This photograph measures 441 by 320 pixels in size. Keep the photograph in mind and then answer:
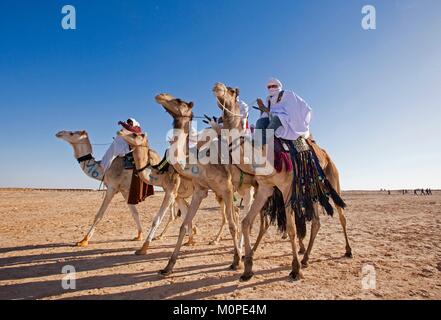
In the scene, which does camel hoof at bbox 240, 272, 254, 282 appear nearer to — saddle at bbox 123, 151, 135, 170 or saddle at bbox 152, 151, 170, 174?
saddle at bbox 152, 151, 170, 174

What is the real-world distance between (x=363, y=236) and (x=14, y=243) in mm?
11171

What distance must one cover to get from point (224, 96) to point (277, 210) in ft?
11.1

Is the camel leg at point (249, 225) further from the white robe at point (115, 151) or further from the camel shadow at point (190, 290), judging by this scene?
the white robe at point (115, 151)

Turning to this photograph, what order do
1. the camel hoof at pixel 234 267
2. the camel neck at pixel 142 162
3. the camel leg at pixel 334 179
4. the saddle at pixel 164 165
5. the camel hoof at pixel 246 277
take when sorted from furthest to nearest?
the camel neck at pixel 142 162 → the saddle at pixel 164 165 → the camel leg at pixel 334 179 → the camel hoof at pixel 234 267 → the camel hoof at pixel 246 277

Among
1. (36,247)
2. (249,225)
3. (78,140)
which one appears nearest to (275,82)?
(249,225)

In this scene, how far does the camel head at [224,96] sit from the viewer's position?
5.34 meters

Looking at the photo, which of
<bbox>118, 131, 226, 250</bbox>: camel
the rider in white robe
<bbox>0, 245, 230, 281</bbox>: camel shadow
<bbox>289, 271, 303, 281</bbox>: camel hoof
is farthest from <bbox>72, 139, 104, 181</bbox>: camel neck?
<bbox>289, 271, 303, 281</bbox>: camel hoof

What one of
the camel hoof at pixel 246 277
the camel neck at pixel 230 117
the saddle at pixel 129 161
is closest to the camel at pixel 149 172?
the saddle at pixel 129 161

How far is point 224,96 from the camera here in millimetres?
5391

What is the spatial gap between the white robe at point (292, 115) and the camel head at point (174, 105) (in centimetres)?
180

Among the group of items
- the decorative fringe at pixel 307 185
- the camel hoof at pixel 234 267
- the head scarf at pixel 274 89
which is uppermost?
the head scarf at pixel 274 89

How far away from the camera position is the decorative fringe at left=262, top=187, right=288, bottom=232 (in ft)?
23.6

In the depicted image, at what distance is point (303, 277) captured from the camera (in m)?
5.46

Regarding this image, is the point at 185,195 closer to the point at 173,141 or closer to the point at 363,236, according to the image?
the point at 173,141
